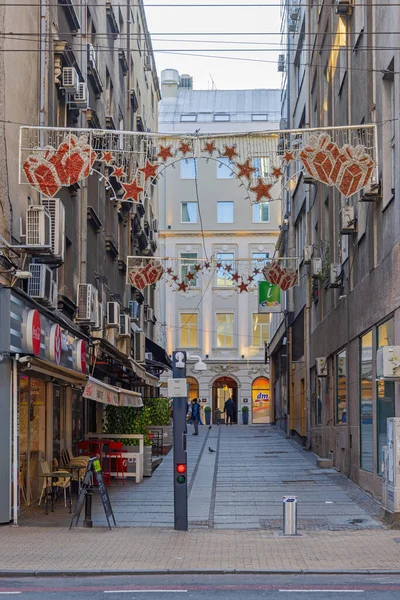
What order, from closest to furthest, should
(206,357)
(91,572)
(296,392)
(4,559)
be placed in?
(91,572) → (4,559) → (296,392) → (206,357)

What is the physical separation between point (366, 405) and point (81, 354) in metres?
6.04

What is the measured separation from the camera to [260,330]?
64.6 metres

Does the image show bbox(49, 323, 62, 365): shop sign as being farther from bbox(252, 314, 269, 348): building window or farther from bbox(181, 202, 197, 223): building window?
bbox(181, 202, 197, 223): building window

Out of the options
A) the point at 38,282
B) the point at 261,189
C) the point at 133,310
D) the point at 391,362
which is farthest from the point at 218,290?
the point at 391,362

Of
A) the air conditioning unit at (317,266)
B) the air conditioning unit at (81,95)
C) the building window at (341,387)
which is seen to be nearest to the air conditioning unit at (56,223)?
the air conditioning unit at (81,95)

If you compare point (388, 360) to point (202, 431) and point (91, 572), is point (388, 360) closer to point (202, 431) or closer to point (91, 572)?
point (91, 572)

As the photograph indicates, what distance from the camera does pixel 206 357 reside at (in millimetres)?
63781

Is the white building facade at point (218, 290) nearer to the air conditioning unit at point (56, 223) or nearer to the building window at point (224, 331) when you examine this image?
the building window at point (224, 331)

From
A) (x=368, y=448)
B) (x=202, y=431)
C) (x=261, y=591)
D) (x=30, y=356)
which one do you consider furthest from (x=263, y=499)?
(x=202, y=431)

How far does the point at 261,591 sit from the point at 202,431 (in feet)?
116

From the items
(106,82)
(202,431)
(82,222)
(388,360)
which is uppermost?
(106,82)

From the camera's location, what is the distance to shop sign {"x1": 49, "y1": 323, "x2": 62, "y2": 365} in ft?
56.2

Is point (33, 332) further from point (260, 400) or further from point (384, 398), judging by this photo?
point (260, 400)

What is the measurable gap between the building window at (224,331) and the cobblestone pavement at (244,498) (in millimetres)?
34848
